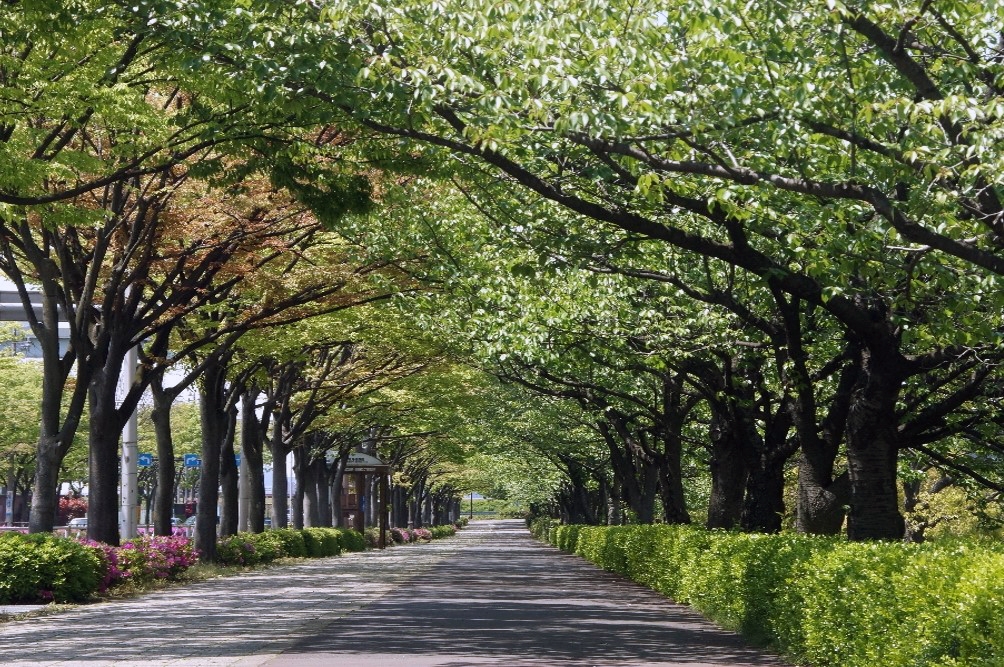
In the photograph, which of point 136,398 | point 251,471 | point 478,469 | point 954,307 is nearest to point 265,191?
point 136,398

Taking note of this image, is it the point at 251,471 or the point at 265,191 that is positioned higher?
the point at 265,191

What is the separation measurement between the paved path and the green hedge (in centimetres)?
66

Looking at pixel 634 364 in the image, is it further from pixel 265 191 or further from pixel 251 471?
pixel 251 471

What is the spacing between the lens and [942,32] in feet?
38.3

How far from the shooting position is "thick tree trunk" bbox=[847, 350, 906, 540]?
1502cm

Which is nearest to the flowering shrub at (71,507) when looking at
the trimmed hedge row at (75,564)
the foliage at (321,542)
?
the foliage at (321,542)

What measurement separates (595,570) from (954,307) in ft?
78.3

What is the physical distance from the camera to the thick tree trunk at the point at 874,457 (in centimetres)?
1502

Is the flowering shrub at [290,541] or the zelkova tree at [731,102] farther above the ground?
the zelkova tree at [731,102]

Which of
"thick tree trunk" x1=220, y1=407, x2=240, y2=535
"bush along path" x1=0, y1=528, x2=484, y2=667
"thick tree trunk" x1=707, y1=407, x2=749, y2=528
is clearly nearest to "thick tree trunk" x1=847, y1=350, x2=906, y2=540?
"bush along path" x1=0, y1=528, x2=484, y2=667

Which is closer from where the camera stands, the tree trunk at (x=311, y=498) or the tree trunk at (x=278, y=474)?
the tree trunk at (x=278, y=474)

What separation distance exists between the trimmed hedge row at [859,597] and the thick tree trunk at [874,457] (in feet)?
2.99

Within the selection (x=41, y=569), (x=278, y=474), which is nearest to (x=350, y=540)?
(x=278, y=474)

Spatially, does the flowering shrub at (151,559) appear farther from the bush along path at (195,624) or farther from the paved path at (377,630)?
the paved path at (377,630)
